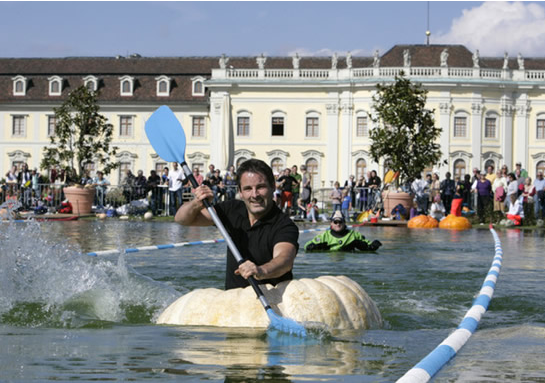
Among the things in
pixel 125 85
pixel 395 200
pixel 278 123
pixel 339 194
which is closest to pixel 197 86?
pixel 125 85

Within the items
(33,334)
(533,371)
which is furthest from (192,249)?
(533,371)

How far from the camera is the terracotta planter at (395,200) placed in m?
34.6

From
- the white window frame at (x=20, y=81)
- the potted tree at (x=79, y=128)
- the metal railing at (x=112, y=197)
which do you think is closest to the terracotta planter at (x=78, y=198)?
the metal railing at (x=112, y=197)

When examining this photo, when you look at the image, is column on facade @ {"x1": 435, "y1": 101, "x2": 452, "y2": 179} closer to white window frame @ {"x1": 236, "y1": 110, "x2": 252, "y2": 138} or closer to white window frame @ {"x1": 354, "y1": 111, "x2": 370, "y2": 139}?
white window frame @ {"x1": 354, "y1": 111, "x2": 370, "y2": 139}

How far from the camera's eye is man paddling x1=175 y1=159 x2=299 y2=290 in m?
7.23

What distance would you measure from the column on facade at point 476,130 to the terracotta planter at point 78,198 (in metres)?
49.4

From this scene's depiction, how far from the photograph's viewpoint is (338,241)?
17219mm

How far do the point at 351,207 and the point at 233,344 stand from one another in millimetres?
30068

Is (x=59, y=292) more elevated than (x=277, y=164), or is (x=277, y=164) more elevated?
(x=277, y=164)

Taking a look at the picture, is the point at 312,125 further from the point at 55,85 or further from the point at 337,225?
the point at 337,225

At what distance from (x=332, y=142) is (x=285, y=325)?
72.7 m

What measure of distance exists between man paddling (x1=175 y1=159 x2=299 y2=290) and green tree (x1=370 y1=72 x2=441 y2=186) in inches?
1481

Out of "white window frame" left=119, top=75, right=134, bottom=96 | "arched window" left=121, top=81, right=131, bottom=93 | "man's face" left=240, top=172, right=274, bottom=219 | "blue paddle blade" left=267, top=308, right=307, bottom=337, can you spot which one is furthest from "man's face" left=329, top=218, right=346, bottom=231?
"arched window" left=121, top=81, right=131, bottom=93

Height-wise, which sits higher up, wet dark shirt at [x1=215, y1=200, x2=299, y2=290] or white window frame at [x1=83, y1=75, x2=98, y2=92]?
white window frame at [x1=83, y1=75, x2=98, y2=92]
